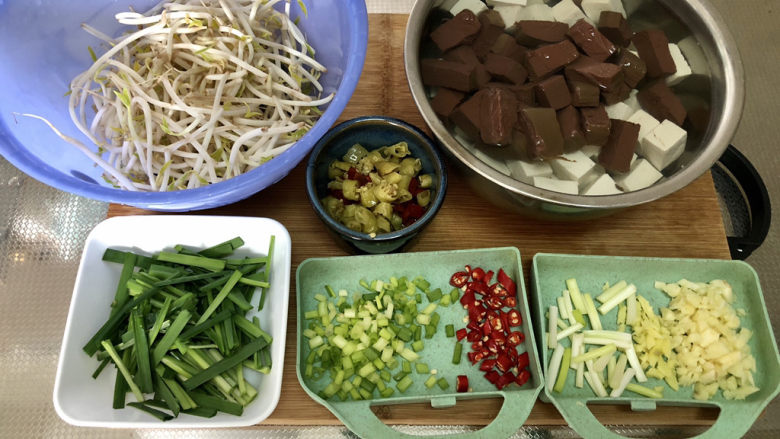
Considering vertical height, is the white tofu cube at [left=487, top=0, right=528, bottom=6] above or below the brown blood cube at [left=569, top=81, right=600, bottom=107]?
above

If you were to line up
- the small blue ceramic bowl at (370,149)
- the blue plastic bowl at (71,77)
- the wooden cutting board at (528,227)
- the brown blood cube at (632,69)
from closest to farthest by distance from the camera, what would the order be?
the blue plastic bowl at (71,77) → the small blue ceramic bowl at (370,149) → the brown blood cube at (632,69) → the wooden cutting board at (528,227)

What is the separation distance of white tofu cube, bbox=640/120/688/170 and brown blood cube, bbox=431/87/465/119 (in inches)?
17.3

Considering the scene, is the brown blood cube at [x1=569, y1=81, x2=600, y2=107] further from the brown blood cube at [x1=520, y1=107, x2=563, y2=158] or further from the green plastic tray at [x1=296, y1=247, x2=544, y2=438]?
the green plastic tray at [x1=296, y1=247, x2=544, y2=438]

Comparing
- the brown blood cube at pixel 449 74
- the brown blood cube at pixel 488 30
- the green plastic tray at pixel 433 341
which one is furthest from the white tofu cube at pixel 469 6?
the green plastic tray at pixel 433 341

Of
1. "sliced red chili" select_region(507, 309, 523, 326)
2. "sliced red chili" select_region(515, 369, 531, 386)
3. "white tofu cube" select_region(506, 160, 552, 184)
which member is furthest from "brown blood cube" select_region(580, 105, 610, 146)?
"sliced red chili" select_region(515, 369, 531, 386)

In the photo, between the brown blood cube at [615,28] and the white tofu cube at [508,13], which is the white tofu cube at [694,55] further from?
the white tofu cube at [508,13]

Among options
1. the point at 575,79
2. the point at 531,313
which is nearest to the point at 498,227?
the point at 531,313

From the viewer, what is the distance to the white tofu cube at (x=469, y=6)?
133 cm

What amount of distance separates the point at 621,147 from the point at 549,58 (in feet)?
0.87

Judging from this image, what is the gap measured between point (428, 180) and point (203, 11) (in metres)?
0.70

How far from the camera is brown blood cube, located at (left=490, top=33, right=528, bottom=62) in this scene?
51.0 inches

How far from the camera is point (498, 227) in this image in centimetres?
139

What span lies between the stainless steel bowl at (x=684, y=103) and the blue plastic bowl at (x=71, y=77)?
0.17 m

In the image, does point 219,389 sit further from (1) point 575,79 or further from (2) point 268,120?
(1) point 575,79
